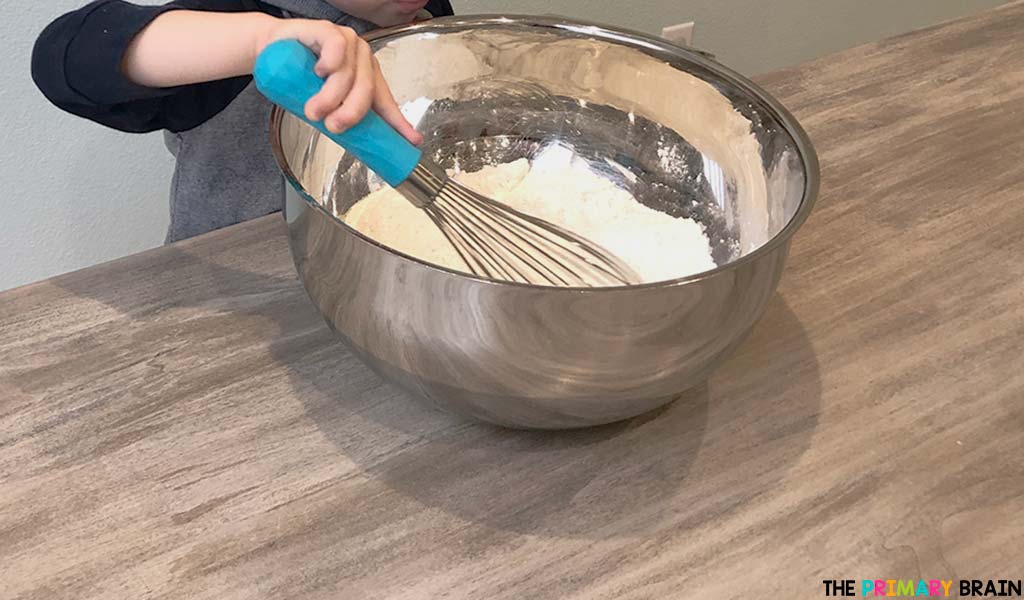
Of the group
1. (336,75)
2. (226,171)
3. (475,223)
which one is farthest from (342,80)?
(226,171)

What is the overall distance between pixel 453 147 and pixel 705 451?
0.31 meters

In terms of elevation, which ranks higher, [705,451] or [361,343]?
[361,343]

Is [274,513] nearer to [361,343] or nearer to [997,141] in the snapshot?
[361,343]

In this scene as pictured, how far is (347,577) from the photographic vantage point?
1.56 feet

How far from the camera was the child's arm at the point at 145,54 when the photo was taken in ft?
1.96

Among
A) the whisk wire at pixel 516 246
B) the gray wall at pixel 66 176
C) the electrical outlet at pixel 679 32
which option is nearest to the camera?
the whisk wire at pixel 516 246

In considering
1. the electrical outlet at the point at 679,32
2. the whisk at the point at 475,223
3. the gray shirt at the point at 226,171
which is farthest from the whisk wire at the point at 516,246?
the electrical outlet at the point at 679,32

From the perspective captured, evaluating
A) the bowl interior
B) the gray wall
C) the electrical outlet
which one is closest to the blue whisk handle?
the bowl interior

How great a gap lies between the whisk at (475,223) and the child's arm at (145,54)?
0.10 feet

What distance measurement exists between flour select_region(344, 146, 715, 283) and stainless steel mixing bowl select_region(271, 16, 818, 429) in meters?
0.02

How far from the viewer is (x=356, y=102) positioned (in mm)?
491

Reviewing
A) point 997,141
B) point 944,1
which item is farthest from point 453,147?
point 944,1

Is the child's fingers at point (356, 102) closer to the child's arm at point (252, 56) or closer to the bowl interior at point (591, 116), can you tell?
the child's arm at point (252, 56)

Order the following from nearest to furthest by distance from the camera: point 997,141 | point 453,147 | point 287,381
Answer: point 287,381 → point 453,147 → point 997,141
